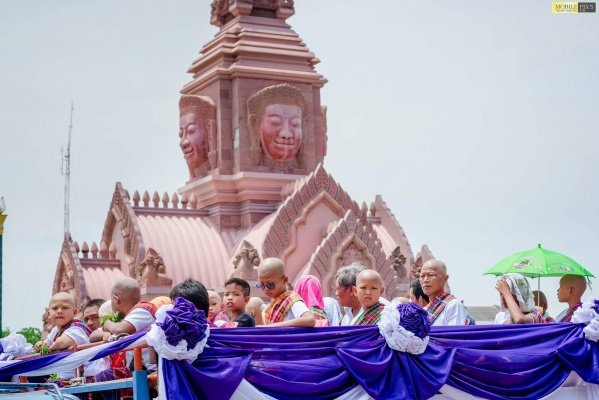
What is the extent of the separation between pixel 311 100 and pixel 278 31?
191 centimetres

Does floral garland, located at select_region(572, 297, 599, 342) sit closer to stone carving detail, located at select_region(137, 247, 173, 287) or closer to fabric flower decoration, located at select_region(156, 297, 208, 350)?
fabric flower decoration, located at select_region(156, 297, 208, 350)

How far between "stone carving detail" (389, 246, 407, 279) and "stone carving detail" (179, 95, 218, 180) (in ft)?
14.9

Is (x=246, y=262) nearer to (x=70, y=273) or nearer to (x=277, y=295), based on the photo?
(x=70, y=273)

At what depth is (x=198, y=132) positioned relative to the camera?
2748 centimetres

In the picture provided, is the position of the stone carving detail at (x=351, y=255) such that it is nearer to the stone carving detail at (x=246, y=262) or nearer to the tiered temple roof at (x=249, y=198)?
the tiered temple roof at (x=249, y=198)

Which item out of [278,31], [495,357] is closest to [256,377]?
[495,357]

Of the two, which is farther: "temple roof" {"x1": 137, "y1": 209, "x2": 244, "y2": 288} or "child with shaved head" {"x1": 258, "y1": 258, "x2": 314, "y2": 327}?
"temple roof" {"x1": 137, "y1": 209, "x2": 244, "y2": 288}

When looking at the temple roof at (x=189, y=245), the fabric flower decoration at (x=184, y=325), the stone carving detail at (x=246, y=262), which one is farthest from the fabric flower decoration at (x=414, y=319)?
the temple roof at (x=189, y=245)

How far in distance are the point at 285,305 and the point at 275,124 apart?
18.2 metres

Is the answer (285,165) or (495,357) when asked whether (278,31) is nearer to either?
(285,165)

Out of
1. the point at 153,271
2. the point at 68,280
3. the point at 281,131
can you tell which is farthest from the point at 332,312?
the point at 68,280

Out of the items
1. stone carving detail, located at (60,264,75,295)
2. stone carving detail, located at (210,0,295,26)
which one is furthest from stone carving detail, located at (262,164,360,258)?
stone carving detail, located at (210,0,295,26)

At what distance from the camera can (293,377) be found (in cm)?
786

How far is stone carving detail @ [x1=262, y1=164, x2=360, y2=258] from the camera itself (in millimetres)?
25484
